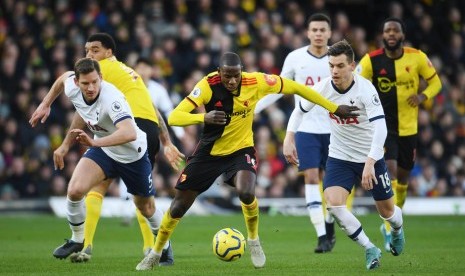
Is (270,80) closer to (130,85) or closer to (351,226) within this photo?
(351,226)

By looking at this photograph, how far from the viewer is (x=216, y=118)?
1037cm

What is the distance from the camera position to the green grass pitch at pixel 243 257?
1098 centimetres

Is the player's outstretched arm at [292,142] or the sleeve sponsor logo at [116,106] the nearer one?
the sleeve sponsor logo at [116,106]

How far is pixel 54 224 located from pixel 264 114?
6.77 m

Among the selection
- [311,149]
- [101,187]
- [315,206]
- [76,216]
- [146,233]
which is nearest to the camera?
[76,216]

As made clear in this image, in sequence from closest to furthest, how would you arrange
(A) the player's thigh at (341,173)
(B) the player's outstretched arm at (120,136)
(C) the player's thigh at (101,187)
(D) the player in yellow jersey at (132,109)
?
(B) the player's outstretched arm at (120,136) → (A) the player's thigh at (341,173) → (D) the player in yellow jersey at (132,109) → (C) the player's thigh at (101,187)

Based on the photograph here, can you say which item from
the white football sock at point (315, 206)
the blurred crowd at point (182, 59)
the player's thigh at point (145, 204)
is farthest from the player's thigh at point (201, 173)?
the blurred crowd at point (182, 59)

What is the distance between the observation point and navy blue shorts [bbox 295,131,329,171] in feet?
46.2

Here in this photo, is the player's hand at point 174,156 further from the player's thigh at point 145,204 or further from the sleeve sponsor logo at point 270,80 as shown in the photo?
the sleeve sponsor logo at point 270,80

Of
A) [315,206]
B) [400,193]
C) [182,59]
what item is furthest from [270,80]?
[182,59]

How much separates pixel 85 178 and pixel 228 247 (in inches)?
72.1

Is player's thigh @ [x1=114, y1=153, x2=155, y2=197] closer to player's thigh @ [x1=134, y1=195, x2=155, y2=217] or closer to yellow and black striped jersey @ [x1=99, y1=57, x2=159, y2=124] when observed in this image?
player's thigh @ [x1=134, y1=195, x2=155, y2=217]

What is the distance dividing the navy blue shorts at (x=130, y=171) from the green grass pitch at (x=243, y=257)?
2.85ft

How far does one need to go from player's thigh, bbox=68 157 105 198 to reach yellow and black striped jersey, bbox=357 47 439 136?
4.25 m
